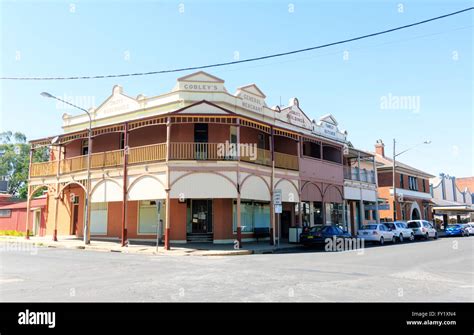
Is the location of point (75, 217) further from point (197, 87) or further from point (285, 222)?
point (285, 222)

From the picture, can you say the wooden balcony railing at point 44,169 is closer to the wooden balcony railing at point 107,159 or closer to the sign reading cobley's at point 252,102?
the wooden balcony railing at point 107,159

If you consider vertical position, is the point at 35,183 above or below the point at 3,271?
above

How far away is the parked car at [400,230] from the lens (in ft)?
93.4

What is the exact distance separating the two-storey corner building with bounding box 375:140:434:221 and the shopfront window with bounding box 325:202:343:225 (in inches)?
437

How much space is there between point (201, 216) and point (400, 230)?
50.0 ft

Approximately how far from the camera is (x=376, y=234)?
2608 centimetres

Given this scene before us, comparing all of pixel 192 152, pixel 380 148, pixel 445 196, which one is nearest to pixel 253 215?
pixel 192 152

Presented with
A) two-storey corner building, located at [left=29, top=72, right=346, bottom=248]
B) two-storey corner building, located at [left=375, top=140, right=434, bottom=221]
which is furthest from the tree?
two-storey corner building, located at [left=375, top=140, right=434, bottom=221]

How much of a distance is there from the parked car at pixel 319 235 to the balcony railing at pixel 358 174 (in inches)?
401

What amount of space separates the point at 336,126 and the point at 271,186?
46.2 feet

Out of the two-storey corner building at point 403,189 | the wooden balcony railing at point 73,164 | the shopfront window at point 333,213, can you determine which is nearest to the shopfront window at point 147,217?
the wooden balcony railing at point 73,164
